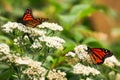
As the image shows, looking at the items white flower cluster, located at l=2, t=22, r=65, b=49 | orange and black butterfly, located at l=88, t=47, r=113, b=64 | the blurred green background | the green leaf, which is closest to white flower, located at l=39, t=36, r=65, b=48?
white flower cluster, located at l=2, t=22, r=65, b=49

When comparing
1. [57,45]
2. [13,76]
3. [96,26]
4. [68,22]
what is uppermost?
[96,26]

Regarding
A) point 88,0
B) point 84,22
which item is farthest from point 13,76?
point 84,22

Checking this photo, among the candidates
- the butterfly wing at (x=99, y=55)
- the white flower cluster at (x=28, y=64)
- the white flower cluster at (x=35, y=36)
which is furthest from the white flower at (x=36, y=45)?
the butterfly wing at (x=99, y=55)

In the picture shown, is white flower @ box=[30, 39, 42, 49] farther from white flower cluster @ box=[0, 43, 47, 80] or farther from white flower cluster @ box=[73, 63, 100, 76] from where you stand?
white flower cluster @ box=[73, 63, 100, 76]

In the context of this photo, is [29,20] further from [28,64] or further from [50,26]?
[28,64]

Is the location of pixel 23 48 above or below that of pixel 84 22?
below

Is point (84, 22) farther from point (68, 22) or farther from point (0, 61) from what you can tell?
point (0, 61)

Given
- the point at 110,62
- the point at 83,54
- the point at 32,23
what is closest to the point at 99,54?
the point at 83,54
